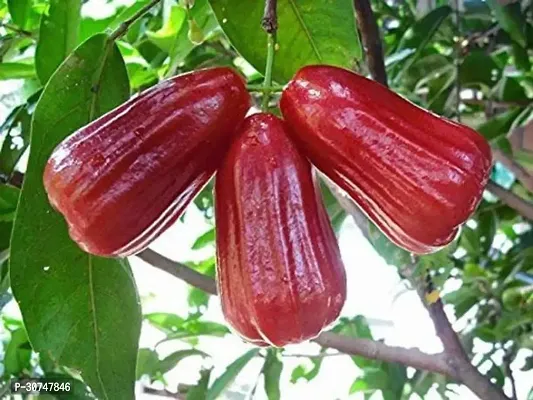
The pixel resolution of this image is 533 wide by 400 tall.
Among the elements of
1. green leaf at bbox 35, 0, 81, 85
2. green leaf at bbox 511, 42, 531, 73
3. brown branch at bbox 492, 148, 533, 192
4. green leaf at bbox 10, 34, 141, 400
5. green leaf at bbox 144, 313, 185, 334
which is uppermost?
green leaf at bbox 511, 42, 531, 73

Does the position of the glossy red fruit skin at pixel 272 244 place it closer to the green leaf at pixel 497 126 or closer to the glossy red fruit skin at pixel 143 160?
the glossy red fruit skin at pixel 143 160

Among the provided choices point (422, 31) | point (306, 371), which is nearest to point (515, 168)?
point (422, 31)

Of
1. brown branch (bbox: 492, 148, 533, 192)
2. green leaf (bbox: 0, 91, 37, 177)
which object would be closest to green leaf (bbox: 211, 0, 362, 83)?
green leaf (bbox: 0, 91, 37, 177)

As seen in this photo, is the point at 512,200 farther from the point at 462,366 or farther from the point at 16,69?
the point at 16,69

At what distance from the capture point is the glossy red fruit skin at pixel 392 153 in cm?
49

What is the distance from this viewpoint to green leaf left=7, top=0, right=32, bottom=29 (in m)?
0.92

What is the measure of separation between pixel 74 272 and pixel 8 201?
190 millimetres

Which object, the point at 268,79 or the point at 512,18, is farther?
the point at 512,18

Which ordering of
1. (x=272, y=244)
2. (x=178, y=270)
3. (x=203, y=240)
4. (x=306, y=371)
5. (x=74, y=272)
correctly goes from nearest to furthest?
(x=272, y=244) → (x=74, y=272) → (x=178, y=270) → (x=203, y=240) → (x=306, y=371)

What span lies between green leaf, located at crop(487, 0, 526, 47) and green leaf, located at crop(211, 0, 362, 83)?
0.41 meters

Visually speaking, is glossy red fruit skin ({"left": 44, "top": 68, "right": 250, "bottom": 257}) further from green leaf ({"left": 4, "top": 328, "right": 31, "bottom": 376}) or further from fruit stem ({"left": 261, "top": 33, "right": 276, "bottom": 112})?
green leaf ({"left": 4, "top": 328, "right": 31, "bottom": 376})

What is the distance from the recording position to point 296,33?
688 mm

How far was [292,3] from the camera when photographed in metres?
0.69

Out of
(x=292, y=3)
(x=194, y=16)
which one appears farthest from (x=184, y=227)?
(x=292, y=3)
